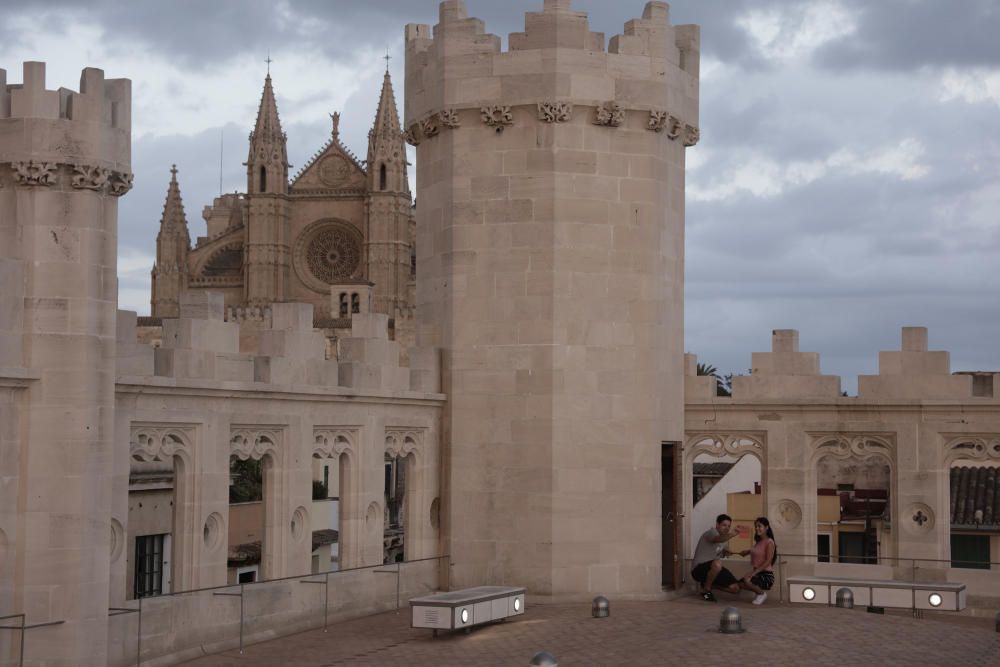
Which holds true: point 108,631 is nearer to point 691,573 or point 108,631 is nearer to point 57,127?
point 57,127

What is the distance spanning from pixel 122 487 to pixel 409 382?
5.22 meters

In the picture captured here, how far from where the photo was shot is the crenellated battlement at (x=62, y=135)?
42.5 feet

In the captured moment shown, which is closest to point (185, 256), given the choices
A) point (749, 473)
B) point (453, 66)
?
point (749, 473)

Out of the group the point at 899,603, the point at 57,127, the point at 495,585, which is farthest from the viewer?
the point at 495,585

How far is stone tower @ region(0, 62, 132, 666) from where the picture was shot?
12.8m

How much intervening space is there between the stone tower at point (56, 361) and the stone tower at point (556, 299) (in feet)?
20.3

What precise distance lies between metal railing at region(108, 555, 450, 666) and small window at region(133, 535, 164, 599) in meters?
8.12

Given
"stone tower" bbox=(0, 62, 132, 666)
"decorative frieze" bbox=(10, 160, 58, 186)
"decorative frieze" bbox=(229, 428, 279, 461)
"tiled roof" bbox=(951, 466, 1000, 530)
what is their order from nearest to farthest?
"stone tower" bbox=(0, 62, 132, 666), "decorative frieze" bbox=(10, 160, 58, 186), "decorative frieze" bbox=(229, 428, 279, 461), "tiled roof" bbox=(951, 466, 1000, 530)

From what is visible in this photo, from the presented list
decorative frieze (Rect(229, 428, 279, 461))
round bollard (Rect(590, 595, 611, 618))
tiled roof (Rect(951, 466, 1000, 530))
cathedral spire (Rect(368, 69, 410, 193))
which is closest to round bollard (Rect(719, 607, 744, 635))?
round bollard (Rect(590, 595, 611, 618))

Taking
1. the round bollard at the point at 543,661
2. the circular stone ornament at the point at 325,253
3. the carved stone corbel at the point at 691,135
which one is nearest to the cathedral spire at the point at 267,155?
the circular stone ornament at the point at 325,253

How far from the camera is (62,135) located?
13078 millimetres

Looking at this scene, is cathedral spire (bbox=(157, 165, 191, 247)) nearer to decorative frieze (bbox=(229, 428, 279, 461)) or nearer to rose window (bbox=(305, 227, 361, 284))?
rose window (bbox=(305, 227, 361, 284))

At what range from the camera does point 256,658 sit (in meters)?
14.9

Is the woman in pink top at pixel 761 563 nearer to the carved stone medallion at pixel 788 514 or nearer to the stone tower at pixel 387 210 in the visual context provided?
the carved stone medallion at pixel 788 514
